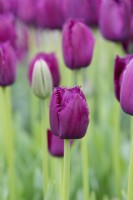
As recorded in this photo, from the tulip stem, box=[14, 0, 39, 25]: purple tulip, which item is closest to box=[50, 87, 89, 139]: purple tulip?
the tulip stem

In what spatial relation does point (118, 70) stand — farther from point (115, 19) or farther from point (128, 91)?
point (115, 19)

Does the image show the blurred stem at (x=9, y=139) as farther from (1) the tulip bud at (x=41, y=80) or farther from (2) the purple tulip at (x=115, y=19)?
(2) the purple tulip at (x=115, y=19)

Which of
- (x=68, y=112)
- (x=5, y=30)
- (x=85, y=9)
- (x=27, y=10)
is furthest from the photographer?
(x=27, y=10)

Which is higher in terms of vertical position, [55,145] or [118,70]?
[118,70]

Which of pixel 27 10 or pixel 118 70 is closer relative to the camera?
pixel 118 70

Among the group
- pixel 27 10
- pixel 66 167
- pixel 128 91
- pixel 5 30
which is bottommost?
pixel 66 167

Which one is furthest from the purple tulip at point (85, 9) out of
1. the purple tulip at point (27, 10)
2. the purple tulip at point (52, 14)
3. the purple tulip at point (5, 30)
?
the purple tulip at point (27, 10)

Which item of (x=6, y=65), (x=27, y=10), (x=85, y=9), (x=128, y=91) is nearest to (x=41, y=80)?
(x=6, y=65)

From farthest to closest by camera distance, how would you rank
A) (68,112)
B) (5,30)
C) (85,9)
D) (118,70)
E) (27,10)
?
1. (27,10)
2. (85,9)
3. (5,30)
4. (118,70)
5. (68,112)
